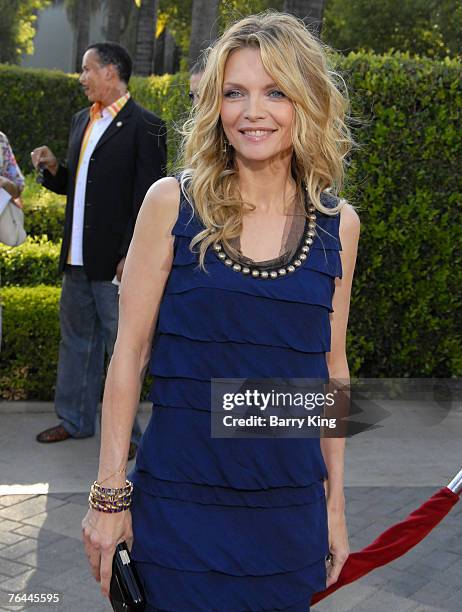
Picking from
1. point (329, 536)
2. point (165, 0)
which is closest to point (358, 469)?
point (329, 536)

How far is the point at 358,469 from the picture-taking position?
20.4 feet

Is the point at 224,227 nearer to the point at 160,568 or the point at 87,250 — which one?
the point at 160,568

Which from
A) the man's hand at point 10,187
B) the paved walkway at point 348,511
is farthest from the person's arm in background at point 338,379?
the man's hand at point 10,187

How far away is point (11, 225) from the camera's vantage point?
615 centimetres

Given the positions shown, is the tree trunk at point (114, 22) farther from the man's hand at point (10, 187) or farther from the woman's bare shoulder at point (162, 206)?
the woman's bare shoulder at point (162, 206)

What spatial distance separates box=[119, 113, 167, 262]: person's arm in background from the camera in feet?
20.1

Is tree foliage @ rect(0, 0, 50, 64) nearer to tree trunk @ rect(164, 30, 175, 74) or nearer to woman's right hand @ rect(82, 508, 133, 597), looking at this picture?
tree trunk @ rect(164, 30, 175, 74)

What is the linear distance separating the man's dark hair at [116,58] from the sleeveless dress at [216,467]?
4.22m

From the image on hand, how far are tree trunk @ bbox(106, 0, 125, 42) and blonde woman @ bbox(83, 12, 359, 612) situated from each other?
28.7 meters

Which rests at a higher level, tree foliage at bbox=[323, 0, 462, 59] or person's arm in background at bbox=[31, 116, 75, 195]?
tree foliage at bbox=[323, 0, 462, 59]

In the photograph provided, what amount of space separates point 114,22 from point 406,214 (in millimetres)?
24422

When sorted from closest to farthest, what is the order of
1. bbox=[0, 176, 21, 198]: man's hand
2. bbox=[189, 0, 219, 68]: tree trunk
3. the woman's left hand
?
1. the woman's left hand
2. bbox=[0, 176, 21, 198]: man's hand
3. bbox=[189, 0, 219, 68]: tree trunk

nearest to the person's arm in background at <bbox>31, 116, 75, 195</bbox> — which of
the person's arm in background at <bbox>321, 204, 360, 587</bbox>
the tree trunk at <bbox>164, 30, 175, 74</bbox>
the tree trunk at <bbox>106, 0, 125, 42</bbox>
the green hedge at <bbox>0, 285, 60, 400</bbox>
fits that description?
the green hedge at <bbox>0, 285, 60, 400</bbox>

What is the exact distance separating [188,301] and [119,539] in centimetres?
55
